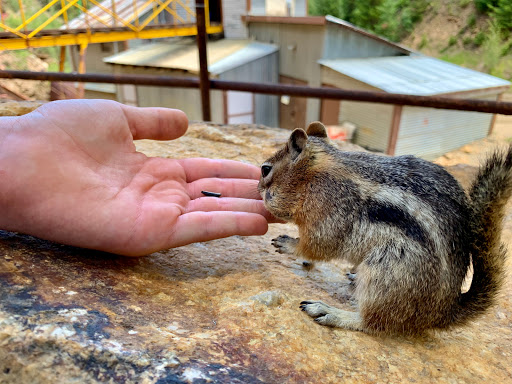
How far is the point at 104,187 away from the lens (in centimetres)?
170

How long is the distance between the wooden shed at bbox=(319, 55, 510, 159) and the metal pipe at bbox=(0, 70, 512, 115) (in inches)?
45.3

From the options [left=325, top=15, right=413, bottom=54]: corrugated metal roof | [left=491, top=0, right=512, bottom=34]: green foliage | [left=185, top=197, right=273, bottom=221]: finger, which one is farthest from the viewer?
[left=325, top=15, right=413, bottom=54]: corrugated metal roof

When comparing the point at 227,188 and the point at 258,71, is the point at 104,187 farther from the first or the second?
the point at 258,71

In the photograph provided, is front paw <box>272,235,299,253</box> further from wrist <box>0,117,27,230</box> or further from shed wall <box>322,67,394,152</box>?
shed wall <box>322,67,394,152</box>

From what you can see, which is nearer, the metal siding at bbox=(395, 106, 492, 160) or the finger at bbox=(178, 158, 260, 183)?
the finger at bbox=(178, 158, 260, 183)

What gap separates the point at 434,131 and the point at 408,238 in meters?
4.14

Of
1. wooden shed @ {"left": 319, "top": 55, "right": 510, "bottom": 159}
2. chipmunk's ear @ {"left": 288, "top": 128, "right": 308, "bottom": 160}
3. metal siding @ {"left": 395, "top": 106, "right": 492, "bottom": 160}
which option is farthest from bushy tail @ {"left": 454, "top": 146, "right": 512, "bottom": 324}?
metal siding @ {"left": 395, "top": 106, "right": 492, "bottom": 160}

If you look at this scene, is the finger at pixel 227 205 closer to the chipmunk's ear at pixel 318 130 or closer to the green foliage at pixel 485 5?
the chipmunk's ear at pixel 318 130

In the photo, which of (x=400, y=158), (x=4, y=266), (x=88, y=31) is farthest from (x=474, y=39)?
(x=88, y=31)

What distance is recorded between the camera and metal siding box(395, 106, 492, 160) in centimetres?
487

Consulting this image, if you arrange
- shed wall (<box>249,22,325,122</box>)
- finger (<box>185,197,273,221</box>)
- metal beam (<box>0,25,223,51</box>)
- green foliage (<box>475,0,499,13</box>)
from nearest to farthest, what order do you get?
finger (<box>185,197,273,221</box>) < green foliage (<box>475,0,499,13</box>) < metal beam (<box>0,25,223,51</box>) < shed wall (<box>249,22,325,122</box>)

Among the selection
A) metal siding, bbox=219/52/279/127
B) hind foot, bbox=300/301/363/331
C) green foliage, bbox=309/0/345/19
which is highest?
green foliage, bbox=309/0/345/19

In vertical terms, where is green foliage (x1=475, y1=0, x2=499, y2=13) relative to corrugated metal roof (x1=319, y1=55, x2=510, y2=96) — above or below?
above

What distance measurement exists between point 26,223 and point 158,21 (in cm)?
660
